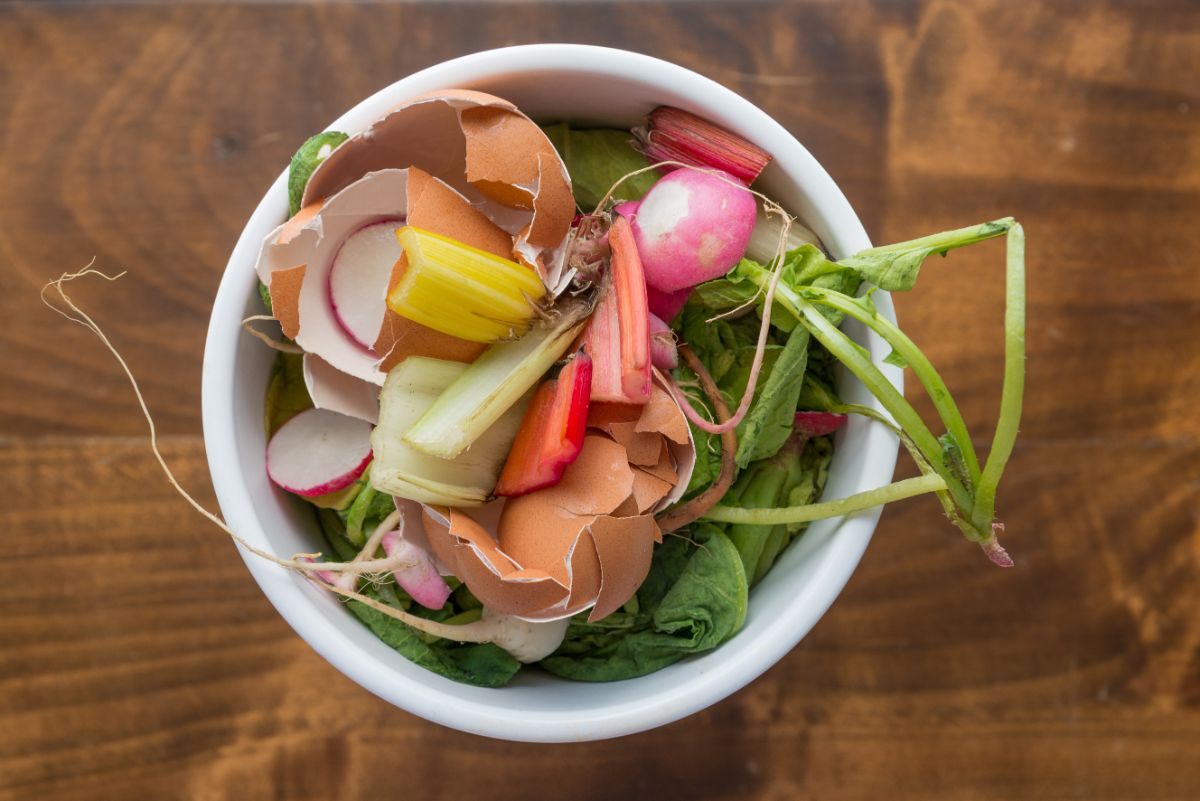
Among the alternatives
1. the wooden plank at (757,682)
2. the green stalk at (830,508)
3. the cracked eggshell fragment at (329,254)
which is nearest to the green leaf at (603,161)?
the cracked eggshell fragment at (329,254)

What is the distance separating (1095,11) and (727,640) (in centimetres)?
72

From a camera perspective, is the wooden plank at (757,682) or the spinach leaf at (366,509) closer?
the spinach leaf at (366,509)

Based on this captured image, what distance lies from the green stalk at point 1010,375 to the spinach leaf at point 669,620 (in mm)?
172

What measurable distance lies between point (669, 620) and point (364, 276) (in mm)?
327

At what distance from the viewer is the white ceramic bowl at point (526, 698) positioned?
0.66 meters

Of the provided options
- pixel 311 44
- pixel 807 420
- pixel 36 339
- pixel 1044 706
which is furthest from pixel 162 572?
pixel 1044 706

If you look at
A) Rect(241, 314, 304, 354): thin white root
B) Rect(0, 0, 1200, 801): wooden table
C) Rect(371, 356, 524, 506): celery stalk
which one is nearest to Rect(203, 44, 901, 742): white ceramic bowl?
Rect(241, 314, 304, 354): thin white root

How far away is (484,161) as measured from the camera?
61 centimetres

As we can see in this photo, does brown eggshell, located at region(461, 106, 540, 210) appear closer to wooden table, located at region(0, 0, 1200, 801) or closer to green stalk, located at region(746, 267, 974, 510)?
green stalk, located at region(746, 267, 974, 510)

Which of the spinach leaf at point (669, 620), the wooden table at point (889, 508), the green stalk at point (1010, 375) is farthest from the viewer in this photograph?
the wooden table at point (889, 508)

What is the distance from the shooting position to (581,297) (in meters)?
0.66

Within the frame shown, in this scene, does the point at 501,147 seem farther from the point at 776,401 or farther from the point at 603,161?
the point at 776,401

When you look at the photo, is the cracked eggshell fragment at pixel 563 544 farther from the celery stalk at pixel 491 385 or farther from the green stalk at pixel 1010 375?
the green stalk at pixel 1010 375

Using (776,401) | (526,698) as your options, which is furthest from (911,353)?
(526,698)
